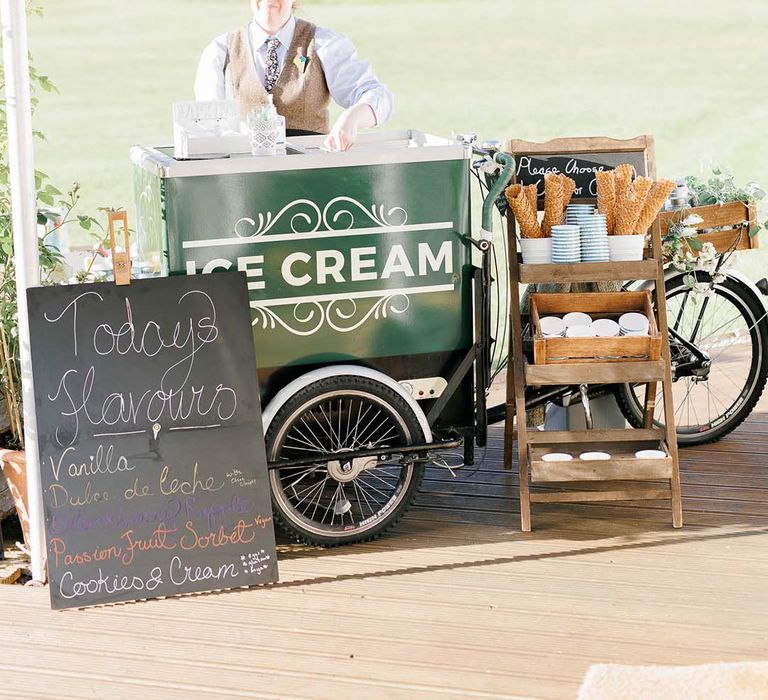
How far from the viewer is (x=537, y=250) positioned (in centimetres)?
345

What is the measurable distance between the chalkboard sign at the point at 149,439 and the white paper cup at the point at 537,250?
92 centimetres

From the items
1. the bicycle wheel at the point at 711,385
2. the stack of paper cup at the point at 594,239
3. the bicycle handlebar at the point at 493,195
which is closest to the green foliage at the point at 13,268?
the bicycle handlebar at the point at 493,195

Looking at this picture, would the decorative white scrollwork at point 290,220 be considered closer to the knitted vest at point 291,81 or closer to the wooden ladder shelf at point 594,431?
the wooden ladder shelf at point 594,431

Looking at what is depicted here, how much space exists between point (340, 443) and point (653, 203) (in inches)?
47.3

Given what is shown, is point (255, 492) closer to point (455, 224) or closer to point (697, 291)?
point (455, 224)

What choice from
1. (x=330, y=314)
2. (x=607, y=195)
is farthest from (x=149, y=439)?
(x=607, y=195)

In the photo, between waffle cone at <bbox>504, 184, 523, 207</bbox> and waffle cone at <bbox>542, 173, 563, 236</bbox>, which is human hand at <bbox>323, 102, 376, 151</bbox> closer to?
waffle cone at <bbox>504, 184, 523, 207</bbox>

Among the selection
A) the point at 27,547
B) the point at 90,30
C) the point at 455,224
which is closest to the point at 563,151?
the point at 455,224

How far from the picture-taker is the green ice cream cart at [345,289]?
3.12 meters

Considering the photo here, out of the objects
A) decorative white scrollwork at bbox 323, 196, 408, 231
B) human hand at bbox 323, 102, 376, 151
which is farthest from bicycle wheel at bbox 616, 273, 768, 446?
human hand at bbox 323, 102, 376, 151

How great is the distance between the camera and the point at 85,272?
3238mm

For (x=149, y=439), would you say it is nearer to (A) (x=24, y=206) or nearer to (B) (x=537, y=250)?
(A) (x=24, y=206)

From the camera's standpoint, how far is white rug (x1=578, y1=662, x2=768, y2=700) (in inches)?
96.3

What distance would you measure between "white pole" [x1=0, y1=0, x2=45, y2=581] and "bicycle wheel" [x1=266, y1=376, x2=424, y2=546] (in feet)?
2.12
